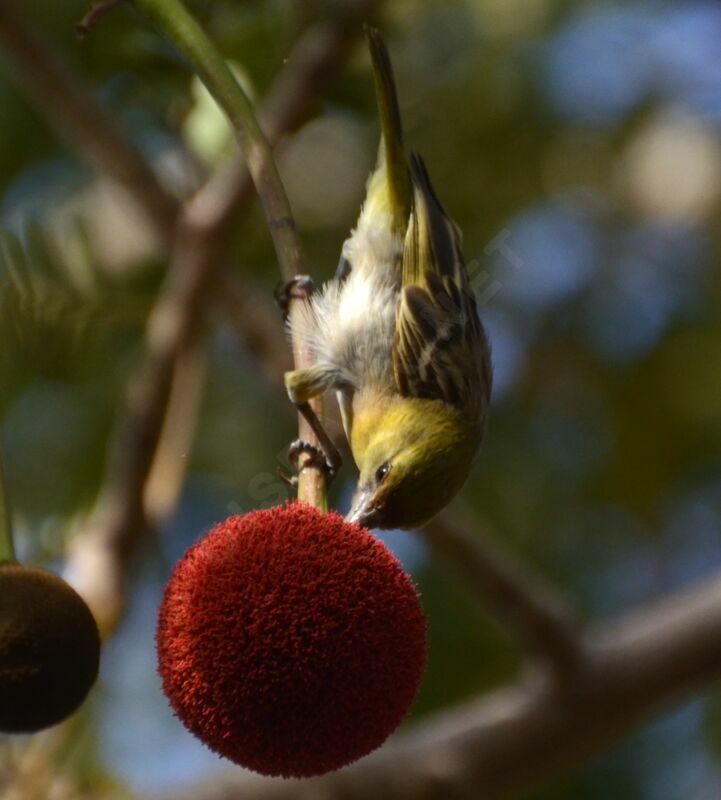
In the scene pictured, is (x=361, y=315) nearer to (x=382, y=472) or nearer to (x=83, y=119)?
(x=382, y=472)

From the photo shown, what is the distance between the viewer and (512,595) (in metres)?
4.07

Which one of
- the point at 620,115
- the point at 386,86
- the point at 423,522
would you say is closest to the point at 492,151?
the point at 620,115

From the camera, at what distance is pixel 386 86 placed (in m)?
3.40

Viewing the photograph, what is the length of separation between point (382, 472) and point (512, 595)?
3.79 feet

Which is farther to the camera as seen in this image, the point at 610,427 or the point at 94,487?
the point at 610,427

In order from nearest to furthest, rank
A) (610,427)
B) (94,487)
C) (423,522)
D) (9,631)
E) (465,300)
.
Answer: (9,631), (423,522), (465,300), (94,487), (610,427)

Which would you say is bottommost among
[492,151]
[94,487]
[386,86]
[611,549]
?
[611,549]

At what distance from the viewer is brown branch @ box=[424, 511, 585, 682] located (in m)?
3.95

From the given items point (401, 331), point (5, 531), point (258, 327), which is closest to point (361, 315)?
point (401, 331)

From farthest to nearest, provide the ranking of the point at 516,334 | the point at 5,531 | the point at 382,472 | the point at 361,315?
the point at 516,334
the point at 361,315
the point at 382,472
the point at 5,531

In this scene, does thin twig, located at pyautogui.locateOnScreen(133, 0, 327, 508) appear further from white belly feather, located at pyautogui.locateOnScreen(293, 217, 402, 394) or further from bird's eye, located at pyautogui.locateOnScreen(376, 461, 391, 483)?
white belly feather, located at pyautogui.locateOnScreen(293, 217, 402, 394)

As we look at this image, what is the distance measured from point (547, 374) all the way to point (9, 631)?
14.9 feet

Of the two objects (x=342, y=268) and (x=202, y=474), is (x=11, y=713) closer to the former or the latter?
(x=342, y=268)

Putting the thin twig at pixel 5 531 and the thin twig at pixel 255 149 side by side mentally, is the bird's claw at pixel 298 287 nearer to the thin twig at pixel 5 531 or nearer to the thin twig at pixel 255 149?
the thin twig at pixel 255 149
